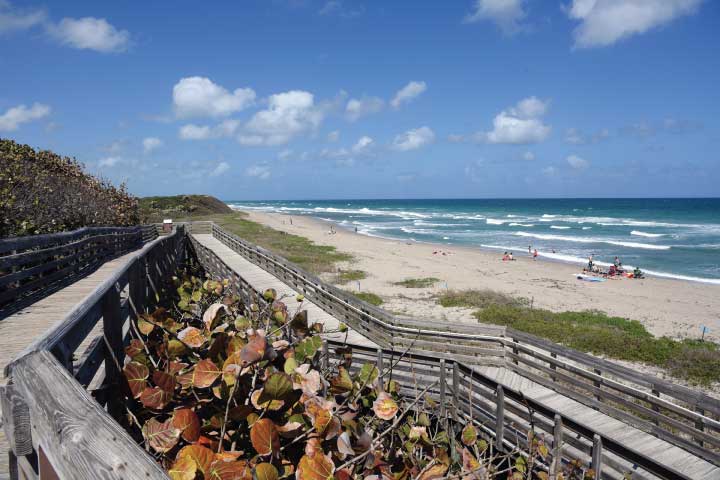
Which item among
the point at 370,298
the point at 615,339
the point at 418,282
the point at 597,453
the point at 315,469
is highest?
the point at 315,469

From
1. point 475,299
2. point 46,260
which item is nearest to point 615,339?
point 475,299

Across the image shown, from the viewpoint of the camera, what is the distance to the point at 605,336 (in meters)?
18.1

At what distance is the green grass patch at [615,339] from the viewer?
15617 millimetres

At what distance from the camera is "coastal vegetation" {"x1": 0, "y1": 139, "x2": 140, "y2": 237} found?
45.0 ft

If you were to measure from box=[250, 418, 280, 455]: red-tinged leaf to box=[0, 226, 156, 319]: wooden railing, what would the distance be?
7.60 meters

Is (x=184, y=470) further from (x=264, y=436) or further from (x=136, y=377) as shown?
(x=136, y=377)

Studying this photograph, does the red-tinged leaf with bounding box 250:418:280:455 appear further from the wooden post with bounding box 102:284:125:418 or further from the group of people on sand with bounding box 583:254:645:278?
the group of people on sand with bounding box 583:254:645:278

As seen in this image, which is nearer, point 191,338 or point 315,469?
point 315,469

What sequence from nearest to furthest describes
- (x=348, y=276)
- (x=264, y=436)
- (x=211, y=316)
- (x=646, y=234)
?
(x=264, y=436) < (x=211, y=316) < (x=348, y=276) < (x=646, y=234)

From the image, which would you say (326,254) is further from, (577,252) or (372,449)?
(372,449)

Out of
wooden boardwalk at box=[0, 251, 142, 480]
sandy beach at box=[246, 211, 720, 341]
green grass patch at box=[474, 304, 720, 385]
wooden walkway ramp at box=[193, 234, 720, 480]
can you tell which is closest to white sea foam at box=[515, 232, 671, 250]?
sandy beach at box=[246, 211, 720, 341]

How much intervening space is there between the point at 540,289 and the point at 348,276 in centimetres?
1162

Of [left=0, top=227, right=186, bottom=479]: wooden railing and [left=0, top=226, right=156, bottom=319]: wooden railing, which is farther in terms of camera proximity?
[left=0, top=226, right=156, bottom=319]: wooden railing

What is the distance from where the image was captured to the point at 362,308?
1295 centimetres
